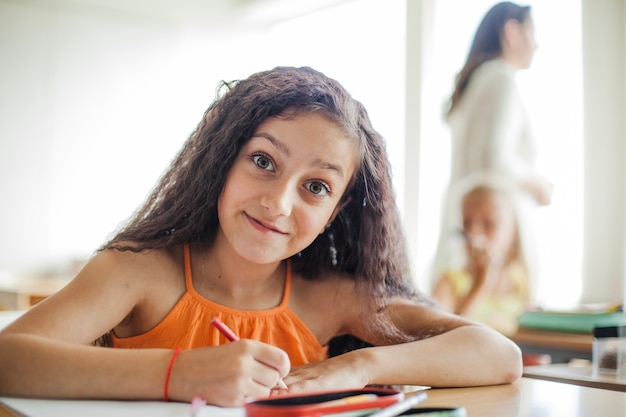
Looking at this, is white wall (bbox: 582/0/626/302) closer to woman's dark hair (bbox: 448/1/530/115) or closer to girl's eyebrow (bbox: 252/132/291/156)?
woman's dark hair (bbox: 448/1/530/115)

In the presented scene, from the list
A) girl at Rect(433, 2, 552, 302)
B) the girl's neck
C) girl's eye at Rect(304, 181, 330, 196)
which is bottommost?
the girl's neck

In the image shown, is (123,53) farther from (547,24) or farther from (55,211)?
(547,24)

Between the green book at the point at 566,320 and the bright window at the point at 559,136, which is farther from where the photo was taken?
the bright window at the point at 559,136

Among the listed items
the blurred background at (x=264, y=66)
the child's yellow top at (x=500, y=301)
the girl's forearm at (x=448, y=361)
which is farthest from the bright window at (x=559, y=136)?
the girl's forearm at (x=448, y=361)

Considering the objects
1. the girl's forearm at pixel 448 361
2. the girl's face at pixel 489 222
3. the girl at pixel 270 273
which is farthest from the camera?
the girl's face at pixel 489 222

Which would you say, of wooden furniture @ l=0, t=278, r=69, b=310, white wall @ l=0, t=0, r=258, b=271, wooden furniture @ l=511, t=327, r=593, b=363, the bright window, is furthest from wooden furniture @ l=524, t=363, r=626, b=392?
white wall @ l=0, t=0, r=258, b=271

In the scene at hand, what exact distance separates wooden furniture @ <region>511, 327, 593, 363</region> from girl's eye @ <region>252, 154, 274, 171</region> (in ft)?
5.16

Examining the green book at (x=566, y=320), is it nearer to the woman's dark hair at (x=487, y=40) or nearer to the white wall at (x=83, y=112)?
the woman's dark hair at (x=487, y=40)

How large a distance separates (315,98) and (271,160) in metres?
0.13

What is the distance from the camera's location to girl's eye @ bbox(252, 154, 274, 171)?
4.33 ft

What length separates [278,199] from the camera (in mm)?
1269

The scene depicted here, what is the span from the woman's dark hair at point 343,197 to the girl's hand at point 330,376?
1.00ft

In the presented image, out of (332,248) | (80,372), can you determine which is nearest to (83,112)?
(332,248)

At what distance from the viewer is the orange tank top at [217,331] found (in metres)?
1.35
